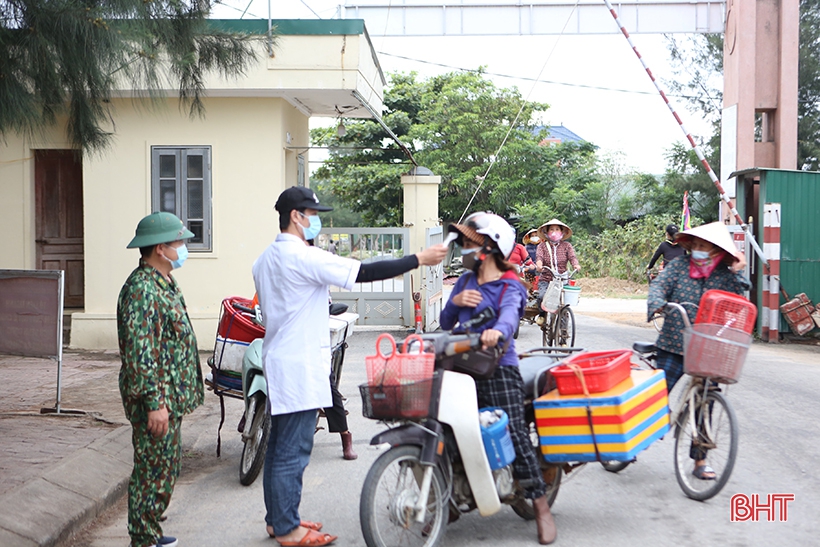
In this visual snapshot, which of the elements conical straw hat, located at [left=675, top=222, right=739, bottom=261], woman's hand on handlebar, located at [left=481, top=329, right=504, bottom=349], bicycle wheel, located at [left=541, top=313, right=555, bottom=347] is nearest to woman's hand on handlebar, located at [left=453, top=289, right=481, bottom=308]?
woman's hand on handlebar, located at [left=481, top=329, right=504, bottom=349]

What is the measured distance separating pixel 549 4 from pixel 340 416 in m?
15.1

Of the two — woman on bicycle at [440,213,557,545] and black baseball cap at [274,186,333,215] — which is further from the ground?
black baseball cap at [274,186,333,215]

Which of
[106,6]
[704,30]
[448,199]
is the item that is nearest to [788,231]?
[704,30]

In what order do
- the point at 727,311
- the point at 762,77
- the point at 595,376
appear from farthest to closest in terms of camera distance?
the point at 762,77, the point at 727,311, the point at 595,376

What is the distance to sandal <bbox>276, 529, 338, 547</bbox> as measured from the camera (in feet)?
15.7

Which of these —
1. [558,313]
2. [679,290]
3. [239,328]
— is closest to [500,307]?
[679,290]

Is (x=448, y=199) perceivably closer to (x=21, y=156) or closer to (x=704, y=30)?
(x=704, y=30)

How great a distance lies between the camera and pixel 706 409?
18.2ft

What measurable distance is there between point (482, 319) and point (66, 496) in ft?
9.84

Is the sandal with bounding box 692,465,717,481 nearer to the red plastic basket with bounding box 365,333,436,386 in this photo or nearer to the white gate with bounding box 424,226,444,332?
the red plastic basket with bounding box 365,333,436,386

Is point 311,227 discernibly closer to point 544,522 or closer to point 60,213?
point 544,522

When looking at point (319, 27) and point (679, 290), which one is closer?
point (679, 290)

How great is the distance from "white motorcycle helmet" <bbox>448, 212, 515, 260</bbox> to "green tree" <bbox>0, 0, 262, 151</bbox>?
2.38 metres

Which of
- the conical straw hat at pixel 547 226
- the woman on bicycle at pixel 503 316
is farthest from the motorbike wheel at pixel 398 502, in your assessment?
the conical straw hat at pixel 547 226
